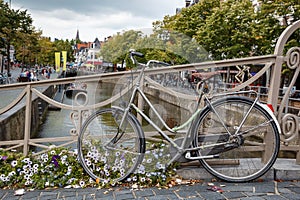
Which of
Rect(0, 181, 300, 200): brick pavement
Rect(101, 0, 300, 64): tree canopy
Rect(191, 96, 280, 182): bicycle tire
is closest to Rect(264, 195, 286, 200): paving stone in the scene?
Rect(0, 181, 300, 200): brick pavement

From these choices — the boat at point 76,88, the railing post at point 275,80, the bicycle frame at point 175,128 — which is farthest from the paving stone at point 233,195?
the boat at point 76,88

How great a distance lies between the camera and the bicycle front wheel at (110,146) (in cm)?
356

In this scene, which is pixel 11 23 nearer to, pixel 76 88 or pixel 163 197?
pixel 76 88

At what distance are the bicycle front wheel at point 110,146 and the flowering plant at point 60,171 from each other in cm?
11

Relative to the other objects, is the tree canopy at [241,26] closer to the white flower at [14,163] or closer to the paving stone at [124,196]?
the white flower at [14,163]

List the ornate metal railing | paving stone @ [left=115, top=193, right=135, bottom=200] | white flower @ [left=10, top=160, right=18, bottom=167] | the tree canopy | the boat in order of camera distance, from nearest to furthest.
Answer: paving stone @ [left=115, top=193, right=135, bottom=200]
the ornate metal railing
white flower @ [left=10, top=160, right=18, bottom=167]
the boat
the tree canopy

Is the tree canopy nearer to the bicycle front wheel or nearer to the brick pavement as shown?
the bicycle front wheel

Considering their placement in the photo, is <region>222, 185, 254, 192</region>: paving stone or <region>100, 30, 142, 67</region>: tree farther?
<region>100, 30, 142, 67</region>: tree

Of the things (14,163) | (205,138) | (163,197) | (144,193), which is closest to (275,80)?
(205,138)

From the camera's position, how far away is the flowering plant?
3.58 meters

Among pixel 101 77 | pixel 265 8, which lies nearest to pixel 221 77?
pixel 101 77

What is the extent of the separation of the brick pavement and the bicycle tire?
0.14m

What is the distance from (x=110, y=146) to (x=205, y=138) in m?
1.03

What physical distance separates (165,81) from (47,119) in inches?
660
